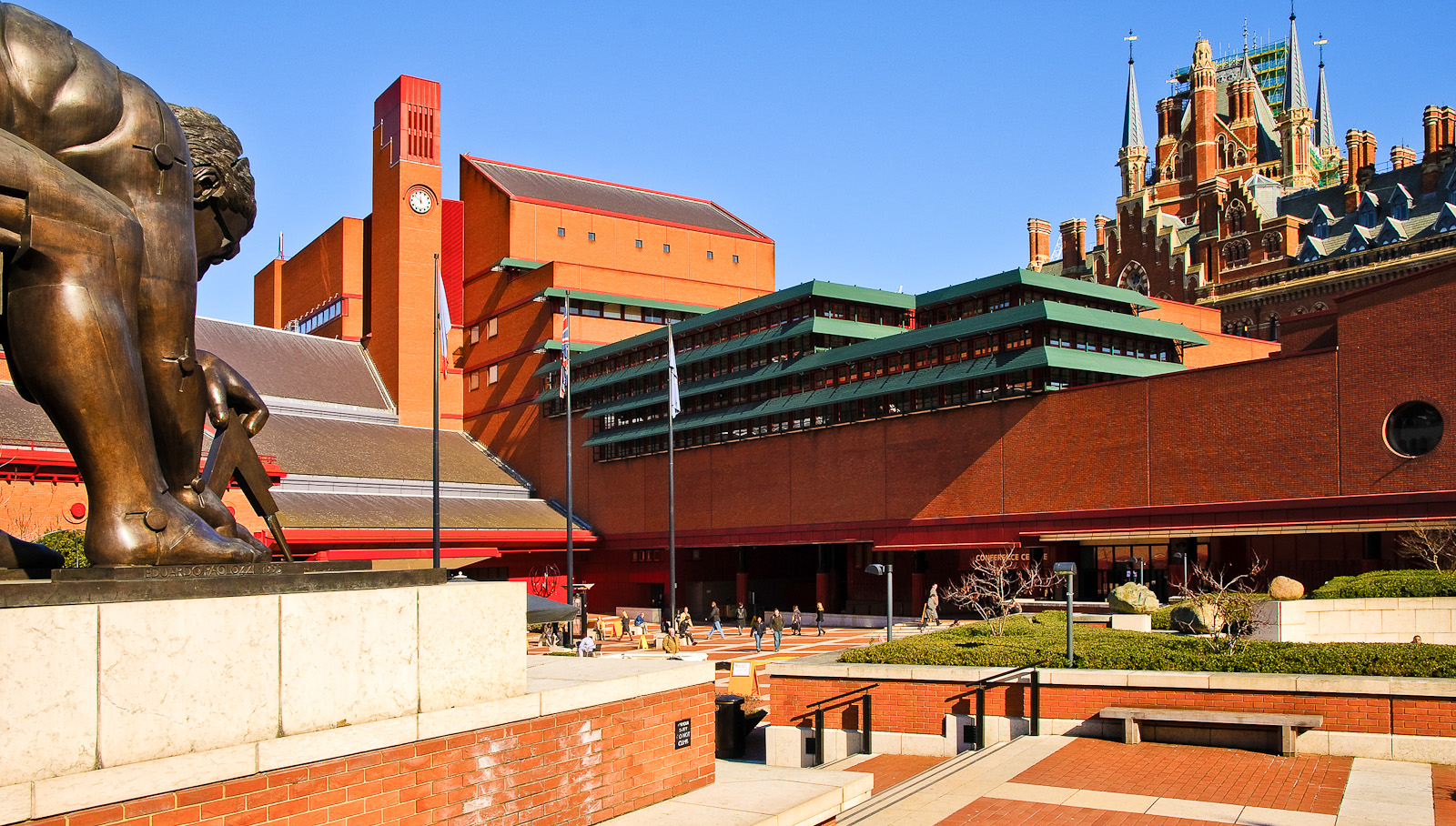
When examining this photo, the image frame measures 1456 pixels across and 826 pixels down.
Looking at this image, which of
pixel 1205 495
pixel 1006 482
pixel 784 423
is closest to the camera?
pixel 1205 495

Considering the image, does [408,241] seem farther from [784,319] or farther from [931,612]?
[931,612]

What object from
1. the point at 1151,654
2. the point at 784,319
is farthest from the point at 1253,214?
the point at 1151,654

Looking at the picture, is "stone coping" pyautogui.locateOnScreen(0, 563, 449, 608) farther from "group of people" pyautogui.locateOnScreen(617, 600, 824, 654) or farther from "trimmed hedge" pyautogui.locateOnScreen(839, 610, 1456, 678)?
"group of people" pyautogui.locateOnScreen(617, 600, 824, 654)

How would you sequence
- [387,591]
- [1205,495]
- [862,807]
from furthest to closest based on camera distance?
1. [1205,495]
2. [862,807]
3. [387,591]

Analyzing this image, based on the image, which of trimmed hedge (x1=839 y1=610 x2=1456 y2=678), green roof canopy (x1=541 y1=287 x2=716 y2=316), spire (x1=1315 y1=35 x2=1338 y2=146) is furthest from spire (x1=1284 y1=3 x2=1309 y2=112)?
trimmed hedge (x1=839 y1=610 x2=1456 y2=678)

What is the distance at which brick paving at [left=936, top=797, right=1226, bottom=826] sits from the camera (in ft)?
40.8

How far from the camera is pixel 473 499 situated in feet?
210

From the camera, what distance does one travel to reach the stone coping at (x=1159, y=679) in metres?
14.9

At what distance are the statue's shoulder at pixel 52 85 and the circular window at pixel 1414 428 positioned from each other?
3614cm

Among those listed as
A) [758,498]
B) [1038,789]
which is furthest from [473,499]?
[1038,789]

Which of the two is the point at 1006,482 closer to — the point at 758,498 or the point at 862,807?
the point at 758,498

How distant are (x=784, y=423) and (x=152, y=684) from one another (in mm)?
49069

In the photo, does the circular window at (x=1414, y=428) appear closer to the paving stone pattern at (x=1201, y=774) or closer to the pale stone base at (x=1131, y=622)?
the pale stone base at (x=1131, y=622)

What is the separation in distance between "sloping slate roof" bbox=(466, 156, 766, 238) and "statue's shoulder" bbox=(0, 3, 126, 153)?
214 feet
